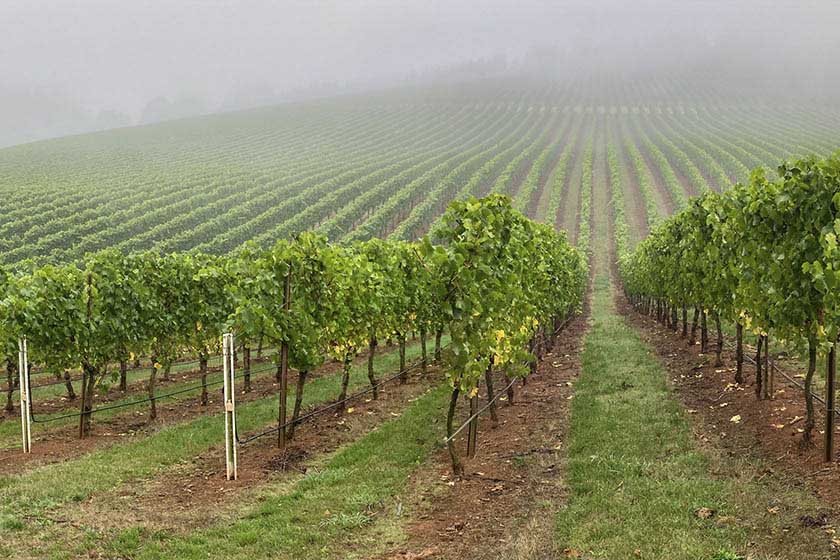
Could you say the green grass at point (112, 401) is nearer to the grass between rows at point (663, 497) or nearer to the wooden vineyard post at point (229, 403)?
the wooden vineyard post at point (229, 403)

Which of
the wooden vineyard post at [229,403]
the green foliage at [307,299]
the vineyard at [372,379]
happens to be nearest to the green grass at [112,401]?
the vineyard at [372,379]

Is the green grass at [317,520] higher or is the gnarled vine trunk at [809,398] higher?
the gnarled vine trunk at [809,398]

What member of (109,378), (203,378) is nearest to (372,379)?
(203,378)

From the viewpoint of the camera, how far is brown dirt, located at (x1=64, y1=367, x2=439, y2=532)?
8.62 meters

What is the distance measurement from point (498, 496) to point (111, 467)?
6351 mm

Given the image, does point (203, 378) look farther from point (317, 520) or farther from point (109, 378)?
point (317, 520)

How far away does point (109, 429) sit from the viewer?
14625 mm

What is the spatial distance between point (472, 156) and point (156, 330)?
252 ft

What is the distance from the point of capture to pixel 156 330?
631 inches

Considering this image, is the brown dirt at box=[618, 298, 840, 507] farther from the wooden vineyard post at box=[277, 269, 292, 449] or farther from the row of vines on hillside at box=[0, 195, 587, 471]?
the wooden vineyard post at box=[277, 269, 292, 449]

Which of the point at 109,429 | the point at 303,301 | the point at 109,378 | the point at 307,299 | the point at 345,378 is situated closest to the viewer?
the point at 303,301

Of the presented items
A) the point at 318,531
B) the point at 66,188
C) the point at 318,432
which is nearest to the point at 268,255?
the point at 318,432

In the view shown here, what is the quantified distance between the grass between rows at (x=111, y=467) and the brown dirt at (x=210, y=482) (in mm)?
Result: 346

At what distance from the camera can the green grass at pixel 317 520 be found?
752 centimetres
